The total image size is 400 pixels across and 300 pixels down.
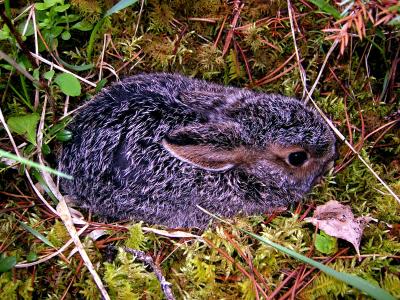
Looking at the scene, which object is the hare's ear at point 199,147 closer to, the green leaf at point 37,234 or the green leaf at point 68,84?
the green leaf at point 68,84

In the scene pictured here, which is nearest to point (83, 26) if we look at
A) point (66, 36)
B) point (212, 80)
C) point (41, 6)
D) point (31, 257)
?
point (66, 36)

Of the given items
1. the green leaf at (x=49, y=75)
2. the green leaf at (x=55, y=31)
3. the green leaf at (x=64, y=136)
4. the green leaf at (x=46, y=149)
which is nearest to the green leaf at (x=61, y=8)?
the green leaf at (x=55, y=31)

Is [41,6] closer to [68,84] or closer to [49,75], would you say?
[49,75]

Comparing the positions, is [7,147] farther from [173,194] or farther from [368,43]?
[368,43]

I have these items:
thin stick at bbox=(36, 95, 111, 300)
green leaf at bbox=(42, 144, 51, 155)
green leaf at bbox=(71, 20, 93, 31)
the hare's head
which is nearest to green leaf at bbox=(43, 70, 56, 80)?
thin stick at bbox=(36, 95, 111, 300)

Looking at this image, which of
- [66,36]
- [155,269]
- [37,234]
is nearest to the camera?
[155,269]

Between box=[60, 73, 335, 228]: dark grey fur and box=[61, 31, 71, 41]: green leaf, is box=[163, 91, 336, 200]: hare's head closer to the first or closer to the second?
box=[60, 73, 335, 228]: dark grey fur

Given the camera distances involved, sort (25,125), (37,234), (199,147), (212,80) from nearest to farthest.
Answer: (37,234)
(199,147)
(25,125)
(212,80)
